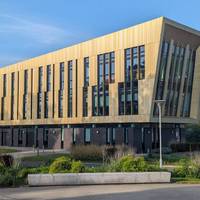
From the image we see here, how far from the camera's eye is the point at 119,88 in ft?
169

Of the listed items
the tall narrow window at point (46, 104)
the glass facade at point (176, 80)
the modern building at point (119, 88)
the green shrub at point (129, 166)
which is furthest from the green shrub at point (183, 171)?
the tall narrow window at point (46, 104)

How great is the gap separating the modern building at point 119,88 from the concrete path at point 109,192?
3039cm

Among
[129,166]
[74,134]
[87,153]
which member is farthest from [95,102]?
[129,166]

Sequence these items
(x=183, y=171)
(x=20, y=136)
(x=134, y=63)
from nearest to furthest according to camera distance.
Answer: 1. (x=183, y=171)
2. (x=134, y=63)
3. (x=20, y=136)

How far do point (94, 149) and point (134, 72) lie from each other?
47.3 ft

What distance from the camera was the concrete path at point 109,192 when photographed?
14438 mm

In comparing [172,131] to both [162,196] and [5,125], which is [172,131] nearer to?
[5,125]

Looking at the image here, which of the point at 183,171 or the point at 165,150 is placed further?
the point at 165,150

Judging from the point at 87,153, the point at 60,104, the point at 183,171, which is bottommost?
the point at 87,153

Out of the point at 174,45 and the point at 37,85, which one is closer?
the point at 174,45

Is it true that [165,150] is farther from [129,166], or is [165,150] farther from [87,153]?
[129,166]

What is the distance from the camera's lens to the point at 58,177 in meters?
18.0

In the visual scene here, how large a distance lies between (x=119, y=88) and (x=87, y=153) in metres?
15.8

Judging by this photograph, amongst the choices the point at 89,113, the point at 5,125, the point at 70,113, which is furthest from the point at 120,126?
the point at 5,125
